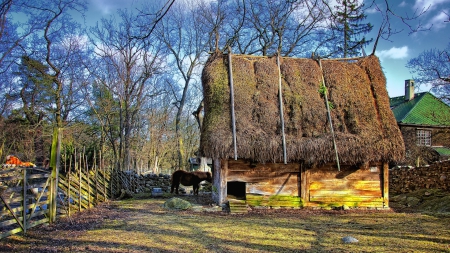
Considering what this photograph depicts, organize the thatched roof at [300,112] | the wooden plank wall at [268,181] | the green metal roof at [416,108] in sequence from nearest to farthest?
the thatched roof at [300,112], the wooden plank wall at [268,181], the green metal roof at [416,108]

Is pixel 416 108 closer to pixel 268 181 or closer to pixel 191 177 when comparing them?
pixel 191 177

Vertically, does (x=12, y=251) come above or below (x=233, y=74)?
below

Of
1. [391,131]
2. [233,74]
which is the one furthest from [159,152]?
[391,131]

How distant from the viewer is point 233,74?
1329 centimetres

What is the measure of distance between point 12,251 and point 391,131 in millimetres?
11516

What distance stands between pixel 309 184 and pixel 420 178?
630cm

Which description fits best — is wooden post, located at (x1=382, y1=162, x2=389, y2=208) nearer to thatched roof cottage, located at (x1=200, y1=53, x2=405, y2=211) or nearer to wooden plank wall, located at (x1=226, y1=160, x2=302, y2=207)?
thatched roof cottage, located at (x1=200, y1=53, x2=405, y2=211)

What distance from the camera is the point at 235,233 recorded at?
26.8 feet

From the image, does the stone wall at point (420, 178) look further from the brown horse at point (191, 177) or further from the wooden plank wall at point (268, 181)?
the brown horse at point (191, 177)

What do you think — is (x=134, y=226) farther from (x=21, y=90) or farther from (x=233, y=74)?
(x=21, y=90)

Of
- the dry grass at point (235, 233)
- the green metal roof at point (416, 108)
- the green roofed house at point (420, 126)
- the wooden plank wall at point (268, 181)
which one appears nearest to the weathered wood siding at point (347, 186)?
the wooden plank wall at point (268, 181)

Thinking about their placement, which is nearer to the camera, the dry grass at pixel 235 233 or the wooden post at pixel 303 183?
the dry grass at pixel 235 233

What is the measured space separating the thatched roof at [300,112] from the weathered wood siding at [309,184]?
0.70 metres

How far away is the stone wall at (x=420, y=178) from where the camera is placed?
1432cm
